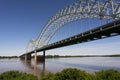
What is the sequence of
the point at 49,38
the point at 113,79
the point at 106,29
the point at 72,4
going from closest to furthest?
the point at 113,79 → the point at 106,29 → the point at 72,4 → the point at 49,38

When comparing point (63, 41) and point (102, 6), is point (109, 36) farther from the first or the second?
point (63, 41)

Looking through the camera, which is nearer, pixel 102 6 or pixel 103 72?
pixel 103 72

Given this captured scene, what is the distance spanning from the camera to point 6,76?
727 inches

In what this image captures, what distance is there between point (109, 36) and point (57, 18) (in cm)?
3248

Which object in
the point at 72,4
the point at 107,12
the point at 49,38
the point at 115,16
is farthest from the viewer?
the point at 49,38

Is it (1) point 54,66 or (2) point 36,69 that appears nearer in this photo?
(2) point 36,69

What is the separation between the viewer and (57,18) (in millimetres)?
66500

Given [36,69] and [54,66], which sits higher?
[54,66]

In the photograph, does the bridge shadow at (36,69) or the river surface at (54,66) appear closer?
the bridge shadow at (36,69)

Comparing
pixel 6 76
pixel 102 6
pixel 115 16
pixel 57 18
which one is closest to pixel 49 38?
pixel 57 18

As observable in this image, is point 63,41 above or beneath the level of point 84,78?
above

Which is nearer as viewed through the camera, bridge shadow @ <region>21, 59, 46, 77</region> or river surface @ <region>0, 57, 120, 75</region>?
bridge shadow @ <region>21, 59, 46, 77</region>

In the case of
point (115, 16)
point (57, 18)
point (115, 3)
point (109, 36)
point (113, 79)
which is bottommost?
point (113, 79)

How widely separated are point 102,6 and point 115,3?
439cm
